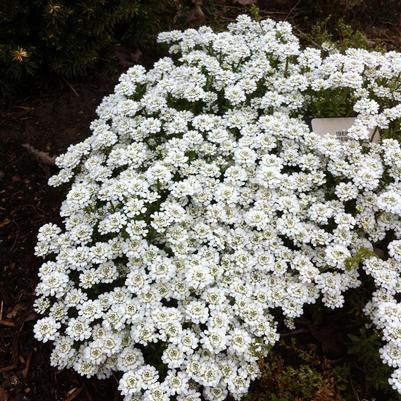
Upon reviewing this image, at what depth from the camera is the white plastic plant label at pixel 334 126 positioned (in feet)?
11.3

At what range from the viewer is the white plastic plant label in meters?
3.46

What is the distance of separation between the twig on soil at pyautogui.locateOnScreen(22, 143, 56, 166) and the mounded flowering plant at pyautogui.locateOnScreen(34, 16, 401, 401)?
0.62 m

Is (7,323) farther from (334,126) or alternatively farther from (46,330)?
(334,126)

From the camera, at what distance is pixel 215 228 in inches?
120

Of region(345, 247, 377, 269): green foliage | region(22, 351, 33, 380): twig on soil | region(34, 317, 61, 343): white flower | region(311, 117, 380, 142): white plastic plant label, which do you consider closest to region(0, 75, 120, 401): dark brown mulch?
region(22, 351, 33, 380): twig on soil

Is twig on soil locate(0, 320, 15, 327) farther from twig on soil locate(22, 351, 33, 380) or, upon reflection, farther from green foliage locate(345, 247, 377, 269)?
green foliage locate(345, 247, 377, 269)

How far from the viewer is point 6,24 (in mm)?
3924

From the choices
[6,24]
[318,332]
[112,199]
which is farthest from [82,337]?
[6,24]

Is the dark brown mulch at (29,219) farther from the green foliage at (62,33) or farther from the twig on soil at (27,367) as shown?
the green foliage at (62,33)

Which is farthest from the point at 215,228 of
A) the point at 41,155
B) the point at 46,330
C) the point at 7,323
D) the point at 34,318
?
the point at 41,155

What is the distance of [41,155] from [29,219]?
59 centimetres

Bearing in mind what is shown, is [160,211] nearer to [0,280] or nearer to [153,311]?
[153,311]

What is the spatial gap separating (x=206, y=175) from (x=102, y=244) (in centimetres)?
77

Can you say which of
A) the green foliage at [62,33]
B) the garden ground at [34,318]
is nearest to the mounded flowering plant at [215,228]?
the garden ground at [34,318]
